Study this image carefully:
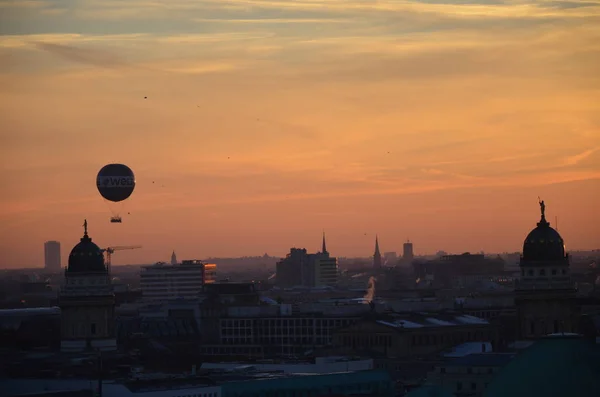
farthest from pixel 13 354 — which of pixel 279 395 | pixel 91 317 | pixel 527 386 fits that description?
pixel 527 386

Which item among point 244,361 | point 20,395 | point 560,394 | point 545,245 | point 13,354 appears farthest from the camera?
point 244,361

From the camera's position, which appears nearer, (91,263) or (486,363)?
(486,363)

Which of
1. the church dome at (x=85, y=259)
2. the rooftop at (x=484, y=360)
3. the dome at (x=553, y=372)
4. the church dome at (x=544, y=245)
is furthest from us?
the church dome at (x=85, y=259)

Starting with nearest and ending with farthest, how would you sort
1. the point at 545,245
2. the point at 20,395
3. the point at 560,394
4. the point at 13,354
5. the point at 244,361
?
the point at 560,394 < the point at 20,395 < the point at 545,245 < the point at 13,354 < the point at 244,361

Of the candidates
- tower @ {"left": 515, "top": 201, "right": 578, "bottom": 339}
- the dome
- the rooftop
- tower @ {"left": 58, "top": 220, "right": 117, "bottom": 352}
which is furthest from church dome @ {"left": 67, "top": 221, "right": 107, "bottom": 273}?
the dome

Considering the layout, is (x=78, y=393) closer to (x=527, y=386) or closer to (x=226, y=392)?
(x=226, y=392)

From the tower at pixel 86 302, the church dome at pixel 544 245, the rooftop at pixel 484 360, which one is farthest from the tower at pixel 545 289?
the tower at pixel 86 302

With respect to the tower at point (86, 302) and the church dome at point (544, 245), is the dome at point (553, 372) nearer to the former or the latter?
the church dome at point (544, 245)

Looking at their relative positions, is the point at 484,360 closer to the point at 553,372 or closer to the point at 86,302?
the point at 86,302
